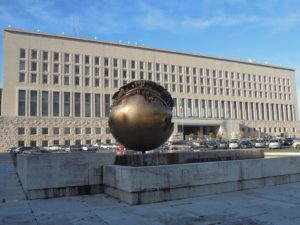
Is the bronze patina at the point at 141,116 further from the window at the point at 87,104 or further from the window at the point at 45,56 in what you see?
the window at the point at 87,104

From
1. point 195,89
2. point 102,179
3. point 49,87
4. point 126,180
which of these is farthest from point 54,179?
point 195,89

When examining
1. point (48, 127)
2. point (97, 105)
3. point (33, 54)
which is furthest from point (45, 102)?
point (97, 105)

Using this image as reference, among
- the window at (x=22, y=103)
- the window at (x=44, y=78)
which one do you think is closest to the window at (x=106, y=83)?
the window at (x=44, y=78)

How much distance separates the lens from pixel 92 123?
278 feet

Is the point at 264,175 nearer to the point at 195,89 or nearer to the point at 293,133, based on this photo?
the point at 195,89

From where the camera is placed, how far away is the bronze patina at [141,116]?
10656mm

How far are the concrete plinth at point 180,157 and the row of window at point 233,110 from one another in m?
76.8

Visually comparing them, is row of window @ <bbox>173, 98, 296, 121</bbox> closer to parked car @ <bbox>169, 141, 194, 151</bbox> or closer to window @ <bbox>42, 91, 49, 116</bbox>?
window @ <bbox>42, 91, 49, 116</bbox>

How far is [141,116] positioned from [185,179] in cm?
261

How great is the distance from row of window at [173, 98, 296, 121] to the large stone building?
0.30 metres

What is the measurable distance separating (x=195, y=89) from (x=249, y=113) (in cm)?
2319

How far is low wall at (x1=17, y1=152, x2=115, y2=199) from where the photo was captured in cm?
938

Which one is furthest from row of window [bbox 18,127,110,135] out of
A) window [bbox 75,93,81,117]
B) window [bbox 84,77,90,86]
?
window [bbox 84,77,90,86]

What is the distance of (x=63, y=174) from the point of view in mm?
9656
